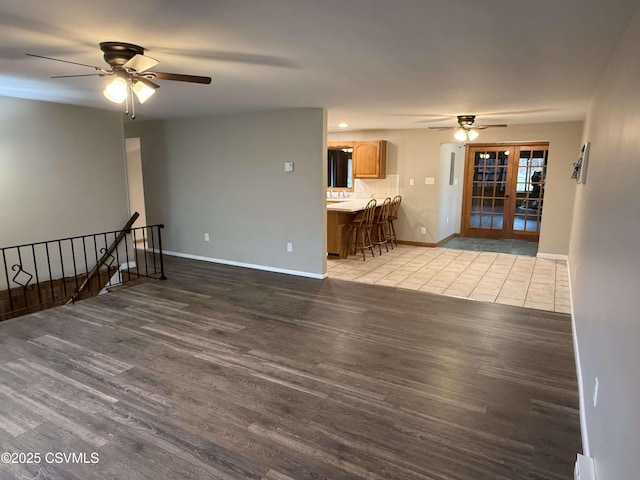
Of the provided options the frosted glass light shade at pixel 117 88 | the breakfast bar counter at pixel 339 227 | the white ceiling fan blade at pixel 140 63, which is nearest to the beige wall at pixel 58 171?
the white ceiling fan blade at pixel 140 63

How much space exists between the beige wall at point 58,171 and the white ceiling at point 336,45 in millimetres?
552

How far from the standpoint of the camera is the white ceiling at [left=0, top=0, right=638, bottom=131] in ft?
6.40

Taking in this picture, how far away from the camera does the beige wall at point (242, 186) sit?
5383 millimetres

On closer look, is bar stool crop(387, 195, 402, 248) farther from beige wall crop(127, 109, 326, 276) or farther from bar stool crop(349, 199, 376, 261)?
beige wall crop(127, 109, 326, 276)

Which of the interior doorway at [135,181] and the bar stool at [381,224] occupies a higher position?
the interior doorway at [135,181]

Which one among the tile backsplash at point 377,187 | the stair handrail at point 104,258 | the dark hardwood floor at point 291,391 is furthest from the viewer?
the tile backsplash at point 377,187

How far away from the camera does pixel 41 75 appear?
11.1 ft

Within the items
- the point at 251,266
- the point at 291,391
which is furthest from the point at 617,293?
the point at 251,266

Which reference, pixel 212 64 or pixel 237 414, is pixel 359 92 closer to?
pixel 212 64

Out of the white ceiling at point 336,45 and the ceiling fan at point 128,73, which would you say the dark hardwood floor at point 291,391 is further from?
the white ceiling at point 336,45

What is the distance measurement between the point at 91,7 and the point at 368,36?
57.0 inches

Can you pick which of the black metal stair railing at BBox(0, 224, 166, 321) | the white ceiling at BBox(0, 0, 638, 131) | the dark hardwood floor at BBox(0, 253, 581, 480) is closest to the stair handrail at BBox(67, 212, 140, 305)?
Answer: the black metal stair railing at BBox(0, 224, 166, 321)

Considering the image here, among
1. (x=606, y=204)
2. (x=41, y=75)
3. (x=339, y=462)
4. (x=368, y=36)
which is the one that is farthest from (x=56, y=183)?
(x=606, y=204)

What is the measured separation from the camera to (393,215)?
7.81 metres
